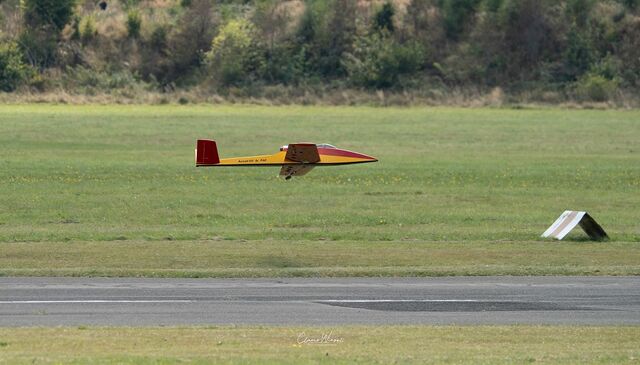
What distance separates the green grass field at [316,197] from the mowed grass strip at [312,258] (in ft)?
0.16

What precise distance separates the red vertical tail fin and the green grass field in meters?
2.04

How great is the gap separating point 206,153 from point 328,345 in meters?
12.1

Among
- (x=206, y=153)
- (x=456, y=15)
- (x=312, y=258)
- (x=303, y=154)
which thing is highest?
(x=303, y=154)

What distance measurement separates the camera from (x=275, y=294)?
68.1 feet

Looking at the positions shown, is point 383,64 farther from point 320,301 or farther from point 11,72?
point 320,301

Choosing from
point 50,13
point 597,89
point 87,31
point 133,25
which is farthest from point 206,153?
point 50,13

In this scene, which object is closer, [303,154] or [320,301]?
[320,301]

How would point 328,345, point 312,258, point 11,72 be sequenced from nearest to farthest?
1. point 328,345
2. point 312,258
3. point 11,72

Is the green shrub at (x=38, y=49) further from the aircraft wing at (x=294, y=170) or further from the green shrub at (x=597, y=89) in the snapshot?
the aircraft wing at (x=294, y=170)

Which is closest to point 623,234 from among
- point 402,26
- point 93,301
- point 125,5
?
point 93,301

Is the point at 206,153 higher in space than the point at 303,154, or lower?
lower

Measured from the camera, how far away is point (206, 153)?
1076 inches

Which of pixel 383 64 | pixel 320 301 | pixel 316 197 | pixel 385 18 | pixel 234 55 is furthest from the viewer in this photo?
pixel 385 18

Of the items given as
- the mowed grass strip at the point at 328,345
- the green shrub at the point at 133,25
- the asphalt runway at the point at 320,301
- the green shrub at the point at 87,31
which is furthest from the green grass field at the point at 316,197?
the green shrub at the point at 133,25
